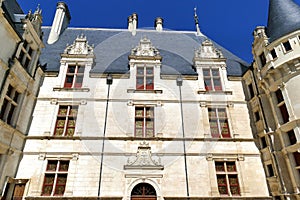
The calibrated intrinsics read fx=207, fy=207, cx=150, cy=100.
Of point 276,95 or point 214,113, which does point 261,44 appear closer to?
point 276,95

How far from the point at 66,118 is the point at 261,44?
1043 cm

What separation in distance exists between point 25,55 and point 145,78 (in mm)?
6106

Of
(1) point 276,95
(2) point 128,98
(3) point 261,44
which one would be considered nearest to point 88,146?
(2) point 128,98

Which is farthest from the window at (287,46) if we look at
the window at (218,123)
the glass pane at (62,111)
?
the glass pane at (62,111)

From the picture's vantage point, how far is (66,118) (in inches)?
405

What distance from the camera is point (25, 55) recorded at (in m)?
10.0

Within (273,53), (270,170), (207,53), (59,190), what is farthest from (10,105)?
(273,53)

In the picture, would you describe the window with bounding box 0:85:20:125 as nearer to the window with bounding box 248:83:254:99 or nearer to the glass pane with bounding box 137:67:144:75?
the glass pane with bounding box 137:67:144:75

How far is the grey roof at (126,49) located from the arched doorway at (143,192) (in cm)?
613

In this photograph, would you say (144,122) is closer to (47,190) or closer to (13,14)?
(47,190)

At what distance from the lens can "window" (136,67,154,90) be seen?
11.5 m

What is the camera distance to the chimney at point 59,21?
51.0 feet

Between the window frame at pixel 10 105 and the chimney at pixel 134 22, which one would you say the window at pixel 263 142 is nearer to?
the window frame at pixel 10 105

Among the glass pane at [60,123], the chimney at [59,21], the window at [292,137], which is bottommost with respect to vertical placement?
the window at [292,137]
